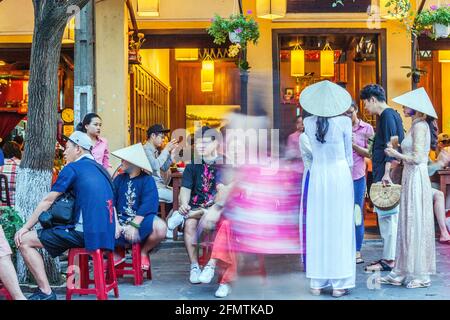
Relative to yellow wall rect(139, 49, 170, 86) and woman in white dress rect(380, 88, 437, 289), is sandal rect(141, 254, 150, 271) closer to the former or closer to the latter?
woman in white dress rect(380, 88, 437, 289)

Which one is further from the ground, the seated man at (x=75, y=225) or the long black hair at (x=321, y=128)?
the long black hair at (x=321, y=128)

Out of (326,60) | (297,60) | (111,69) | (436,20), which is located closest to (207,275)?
(111,69)

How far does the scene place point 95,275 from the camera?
20.7 ft

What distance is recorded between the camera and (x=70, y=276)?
657 centimetres

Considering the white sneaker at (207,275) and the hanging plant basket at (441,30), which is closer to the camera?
the white sneaker at (207,275)

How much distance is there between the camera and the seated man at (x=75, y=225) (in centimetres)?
622

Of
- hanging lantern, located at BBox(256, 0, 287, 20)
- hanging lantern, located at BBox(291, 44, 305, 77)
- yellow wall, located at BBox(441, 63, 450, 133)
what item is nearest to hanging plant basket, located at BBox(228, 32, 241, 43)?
hanging lantern, located at BBox(256, 0, 287, 20)

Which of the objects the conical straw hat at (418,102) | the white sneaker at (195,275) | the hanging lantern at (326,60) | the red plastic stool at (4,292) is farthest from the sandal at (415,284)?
the hanging lantern at (326,60)

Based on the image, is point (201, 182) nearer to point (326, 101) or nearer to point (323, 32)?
point (326, 101)

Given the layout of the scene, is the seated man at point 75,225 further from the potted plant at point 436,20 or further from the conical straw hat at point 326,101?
the potted plant at point 436,20

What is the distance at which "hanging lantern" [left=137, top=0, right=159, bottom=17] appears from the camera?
35.6ft

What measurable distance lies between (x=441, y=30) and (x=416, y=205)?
13.3ft

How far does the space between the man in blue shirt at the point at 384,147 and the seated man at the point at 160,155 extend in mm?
3218

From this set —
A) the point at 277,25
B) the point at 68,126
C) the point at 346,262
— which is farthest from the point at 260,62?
the point at 346,262
